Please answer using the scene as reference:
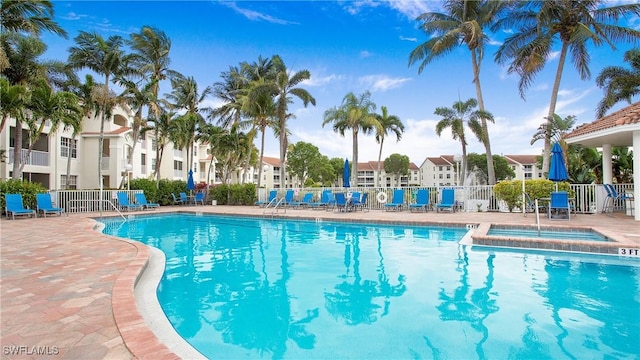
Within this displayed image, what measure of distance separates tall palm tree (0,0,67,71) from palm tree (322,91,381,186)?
17843 mm

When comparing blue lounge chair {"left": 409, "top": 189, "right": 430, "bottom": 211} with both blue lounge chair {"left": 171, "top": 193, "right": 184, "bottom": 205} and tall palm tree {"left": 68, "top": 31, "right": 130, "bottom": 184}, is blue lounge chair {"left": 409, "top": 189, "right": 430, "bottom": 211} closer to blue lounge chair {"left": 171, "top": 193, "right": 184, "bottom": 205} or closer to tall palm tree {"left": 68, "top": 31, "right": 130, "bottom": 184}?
blue lounge chair {"left": 171, "top": 193, "right": 184, "bottom": 205}

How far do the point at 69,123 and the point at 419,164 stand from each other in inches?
3642

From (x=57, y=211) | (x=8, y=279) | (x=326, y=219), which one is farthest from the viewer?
(x=57, y=211)

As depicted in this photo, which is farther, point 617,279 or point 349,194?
point 349,194

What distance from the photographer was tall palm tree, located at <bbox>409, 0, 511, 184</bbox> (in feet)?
65.4

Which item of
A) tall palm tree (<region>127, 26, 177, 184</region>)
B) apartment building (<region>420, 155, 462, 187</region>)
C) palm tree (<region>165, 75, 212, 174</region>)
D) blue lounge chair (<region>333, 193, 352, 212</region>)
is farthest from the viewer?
apartment building (<region>420, 155, 462, 187</region>)

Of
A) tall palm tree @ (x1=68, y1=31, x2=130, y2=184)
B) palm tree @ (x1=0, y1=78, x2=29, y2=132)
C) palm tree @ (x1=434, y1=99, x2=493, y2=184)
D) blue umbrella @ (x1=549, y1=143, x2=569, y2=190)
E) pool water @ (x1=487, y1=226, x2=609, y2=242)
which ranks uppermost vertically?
tall palm tree @ (x1=68, y1=31, x2=130, y2=184)

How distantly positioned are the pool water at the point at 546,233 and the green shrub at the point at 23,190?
17.9m

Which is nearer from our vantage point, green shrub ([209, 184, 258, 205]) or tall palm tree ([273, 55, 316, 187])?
green shrub ([209, 184, 258, 205])

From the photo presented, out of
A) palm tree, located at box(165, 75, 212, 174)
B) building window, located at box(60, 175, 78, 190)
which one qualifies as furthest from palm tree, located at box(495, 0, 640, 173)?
building window, located at box(60, 175, 78, 190)

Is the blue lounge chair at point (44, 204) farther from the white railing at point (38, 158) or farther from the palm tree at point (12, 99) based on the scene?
the white railing at point (38, 158)

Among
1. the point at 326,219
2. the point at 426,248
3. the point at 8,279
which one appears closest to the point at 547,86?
the point at 326,219

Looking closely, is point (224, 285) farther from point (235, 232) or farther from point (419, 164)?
point (419, 164)

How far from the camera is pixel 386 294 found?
A: 4656 mm
